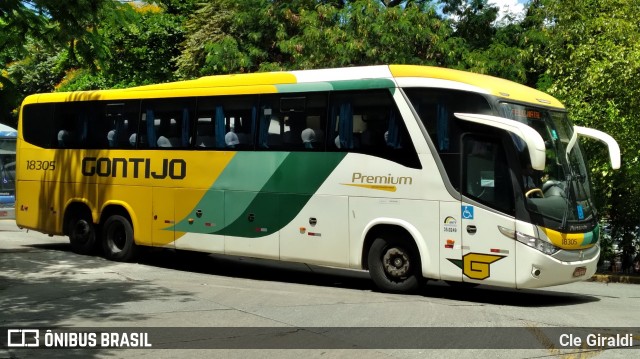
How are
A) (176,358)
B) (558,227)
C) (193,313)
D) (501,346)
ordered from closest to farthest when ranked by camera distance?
(176,358), (501,346), (193,313), (558,227)

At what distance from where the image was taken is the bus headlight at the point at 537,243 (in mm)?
10508

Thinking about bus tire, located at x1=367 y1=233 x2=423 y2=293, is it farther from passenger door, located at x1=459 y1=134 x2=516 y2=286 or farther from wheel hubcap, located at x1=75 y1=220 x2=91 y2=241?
wheel hubcap, located at x1=75 y1=220 x2=91 y2=241

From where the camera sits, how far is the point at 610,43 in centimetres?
1523

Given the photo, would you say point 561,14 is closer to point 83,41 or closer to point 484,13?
point 484,13

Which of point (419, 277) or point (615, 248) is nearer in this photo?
point (419, 277)

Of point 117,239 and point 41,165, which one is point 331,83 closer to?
point 117,239

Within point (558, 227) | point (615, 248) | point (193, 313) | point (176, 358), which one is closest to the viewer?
point (176, 358)

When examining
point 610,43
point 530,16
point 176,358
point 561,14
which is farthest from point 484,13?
point 176,358

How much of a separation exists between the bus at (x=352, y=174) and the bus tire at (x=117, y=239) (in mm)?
30

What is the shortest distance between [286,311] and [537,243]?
3494mm

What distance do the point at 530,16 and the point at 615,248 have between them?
8.21 m

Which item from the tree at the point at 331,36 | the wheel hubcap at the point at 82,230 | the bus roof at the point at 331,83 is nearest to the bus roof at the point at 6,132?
the tree at the point at 331,36

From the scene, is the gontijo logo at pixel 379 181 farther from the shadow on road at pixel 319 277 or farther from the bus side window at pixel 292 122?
the shadow on road at pixel 319 277

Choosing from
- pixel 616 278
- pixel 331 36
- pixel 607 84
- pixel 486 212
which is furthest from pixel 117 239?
pixel 607 84
